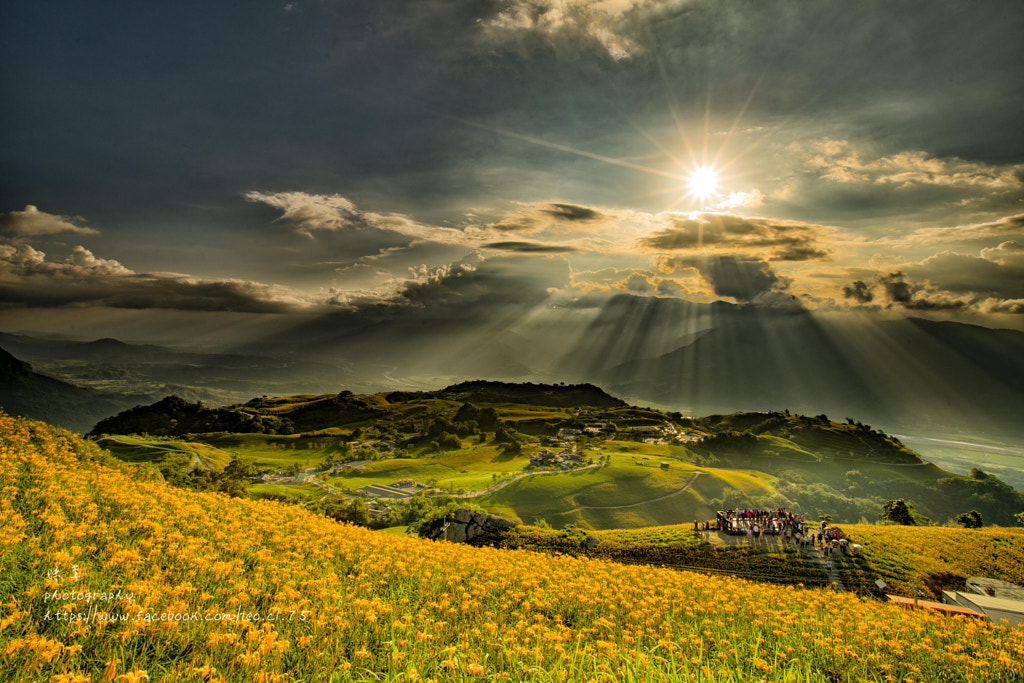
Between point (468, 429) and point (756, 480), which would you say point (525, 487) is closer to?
point (756, 480)

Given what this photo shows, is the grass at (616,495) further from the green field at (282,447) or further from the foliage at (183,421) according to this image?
the foliage at (183,421)

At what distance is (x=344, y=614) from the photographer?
763 centimetres

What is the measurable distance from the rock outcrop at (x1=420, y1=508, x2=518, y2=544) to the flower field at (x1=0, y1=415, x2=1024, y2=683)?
2844cm

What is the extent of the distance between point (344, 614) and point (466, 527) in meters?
38.3

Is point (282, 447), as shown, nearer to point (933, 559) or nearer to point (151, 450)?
point (151, 450)

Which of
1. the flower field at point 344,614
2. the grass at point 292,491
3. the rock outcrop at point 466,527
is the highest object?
the flower field at point 344,614

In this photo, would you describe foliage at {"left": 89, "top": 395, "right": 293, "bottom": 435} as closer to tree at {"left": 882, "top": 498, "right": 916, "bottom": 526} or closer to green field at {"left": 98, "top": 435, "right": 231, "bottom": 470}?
green field at {"left": 98, "top": 435, "right": 231, "bottom": 470}

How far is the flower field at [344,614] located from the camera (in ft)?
18.6

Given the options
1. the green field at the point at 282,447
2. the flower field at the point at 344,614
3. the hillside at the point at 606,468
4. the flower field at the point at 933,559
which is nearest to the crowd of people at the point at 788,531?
the flower field at the point at 933,559

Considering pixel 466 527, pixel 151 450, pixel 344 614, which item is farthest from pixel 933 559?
pixel 151 450

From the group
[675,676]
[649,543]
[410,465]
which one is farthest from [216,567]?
[410,465]

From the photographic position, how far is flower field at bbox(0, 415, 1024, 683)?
5676 millimetres

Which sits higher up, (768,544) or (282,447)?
(768,544)

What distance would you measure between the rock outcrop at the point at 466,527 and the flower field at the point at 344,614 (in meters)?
28.4
